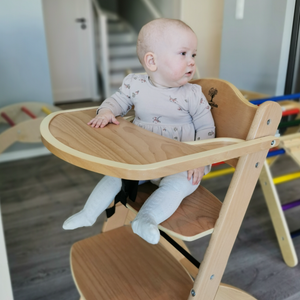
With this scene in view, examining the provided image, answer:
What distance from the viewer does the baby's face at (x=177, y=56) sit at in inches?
34.4

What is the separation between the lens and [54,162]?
2453 millimetres

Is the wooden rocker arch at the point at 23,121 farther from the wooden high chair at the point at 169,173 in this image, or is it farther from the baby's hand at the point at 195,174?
the baby's hand at the point at 195,174

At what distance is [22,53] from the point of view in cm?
232

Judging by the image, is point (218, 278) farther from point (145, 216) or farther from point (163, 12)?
point (163, 12)

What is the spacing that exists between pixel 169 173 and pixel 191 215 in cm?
27

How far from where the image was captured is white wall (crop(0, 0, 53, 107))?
2223 millimetres

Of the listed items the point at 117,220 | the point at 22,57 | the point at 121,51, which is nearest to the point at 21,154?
the point at 22,57

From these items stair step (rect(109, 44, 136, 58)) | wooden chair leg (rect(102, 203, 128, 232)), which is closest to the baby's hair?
wooden chair leg (rect(102, 203, 128, 232))

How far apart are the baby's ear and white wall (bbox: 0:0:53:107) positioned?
1.70m

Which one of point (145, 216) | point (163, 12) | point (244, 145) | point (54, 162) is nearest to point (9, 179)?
point (54, 162)

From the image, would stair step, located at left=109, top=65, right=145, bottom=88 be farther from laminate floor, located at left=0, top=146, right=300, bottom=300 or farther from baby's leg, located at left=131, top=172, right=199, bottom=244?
baby's leg, located at left=131, top=172, right=199, bottom=244

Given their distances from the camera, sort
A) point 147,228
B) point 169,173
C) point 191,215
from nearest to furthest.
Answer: point 169,173
point 147,228
point 191,215

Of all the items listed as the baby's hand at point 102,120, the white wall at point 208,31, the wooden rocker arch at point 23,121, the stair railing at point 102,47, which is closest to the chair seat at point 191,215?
the baby's hand at point 102,120

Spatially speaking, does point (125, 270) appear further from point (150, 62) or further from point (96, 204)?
point (150, 62)
